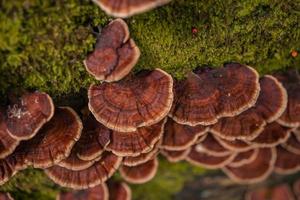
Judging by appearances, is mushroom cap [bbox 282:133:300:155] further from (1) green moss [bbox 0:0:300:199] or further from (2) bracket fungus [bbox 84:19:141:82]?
(2) bracket fungus [bbox 84:19:141:82]

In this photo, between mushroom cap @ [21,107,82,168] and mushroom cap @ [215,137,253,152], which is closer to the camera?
mushroom cap @ [21,107,82,168]

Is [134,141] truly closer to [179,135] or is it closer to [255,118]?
[179,135]

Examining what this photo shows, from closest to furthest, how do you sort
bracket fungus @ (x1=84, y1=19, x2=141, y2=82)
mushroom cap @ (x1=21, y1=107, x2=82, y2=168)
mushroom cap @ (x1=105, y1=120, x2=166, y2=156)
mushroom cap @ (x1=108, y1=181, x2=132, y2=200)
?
bracket fungus @ (x1=84, y1=19, x2=141, y2=82) < mushroom cap @ (x1=21, y1=107, x2=82, y2=168) < mushroom cap @ (x1=105, y1=120, x2=166, y2=156) < mushroom cap @ (x1=108, y1=181, x2=132, y2=200)

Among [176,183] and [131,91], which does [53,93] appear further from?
[176,183]

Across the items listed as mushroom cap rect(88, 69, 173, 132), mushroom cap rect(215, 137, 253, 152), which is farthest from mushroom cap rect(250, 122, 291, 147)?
mushroom cap rect(88, 69, 173, 132)

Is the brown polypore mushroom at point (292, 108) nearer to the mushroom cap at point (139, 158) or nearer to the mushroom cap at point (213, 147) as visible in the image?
the mushroom cap at point (213, 147)
